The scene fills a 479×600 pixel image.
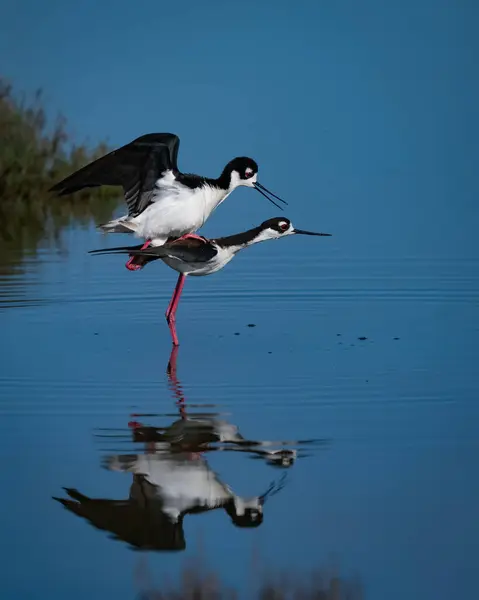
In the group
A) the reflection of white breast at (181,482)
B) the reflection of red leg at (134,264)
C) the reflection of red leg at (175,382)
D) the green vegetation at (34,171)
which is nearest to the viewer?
the reflection of white breast at (181,482)

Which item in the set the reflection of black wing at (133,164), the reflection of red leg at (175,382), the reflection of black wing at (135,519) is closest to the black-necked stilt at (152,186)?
the reflection of black wing at (133,164)

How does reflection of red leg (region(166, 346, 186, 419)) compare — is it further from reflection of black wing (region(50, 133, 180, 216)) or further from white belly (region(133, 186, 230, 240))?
reflection of black wing (region(50, 133, 180, 216))

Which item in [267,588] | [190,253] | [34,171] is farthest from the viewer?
[34,171]

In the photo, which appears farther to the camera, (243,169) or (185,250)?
(243,169)

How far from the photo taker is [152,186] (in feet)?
27.6

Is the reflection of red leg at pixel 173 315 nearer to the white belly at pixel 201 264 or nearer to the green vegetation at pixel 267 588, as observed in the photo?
the white belly at pixel 201 264

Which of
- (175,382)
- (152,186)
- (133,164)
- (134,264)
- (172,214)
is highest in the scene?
(133,164)

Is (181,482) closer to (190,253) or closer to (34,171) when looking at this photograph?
(190,253)

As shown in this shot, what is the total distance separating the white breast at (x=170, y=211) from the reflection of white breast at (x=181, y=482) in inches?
139

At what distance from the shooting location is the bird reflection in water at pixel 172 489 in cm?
421

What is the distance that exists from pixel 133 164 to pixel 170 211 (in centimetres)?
36

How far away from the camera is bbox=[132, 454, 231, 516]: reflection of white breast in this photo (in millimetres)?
4453

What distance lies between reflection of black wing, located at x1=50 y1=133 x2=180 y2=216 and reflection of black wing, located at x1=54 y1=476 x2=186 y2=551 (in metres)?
3.92

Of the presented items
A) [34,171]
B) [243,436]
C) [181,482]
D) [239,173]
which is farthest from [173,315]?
[34,171]
